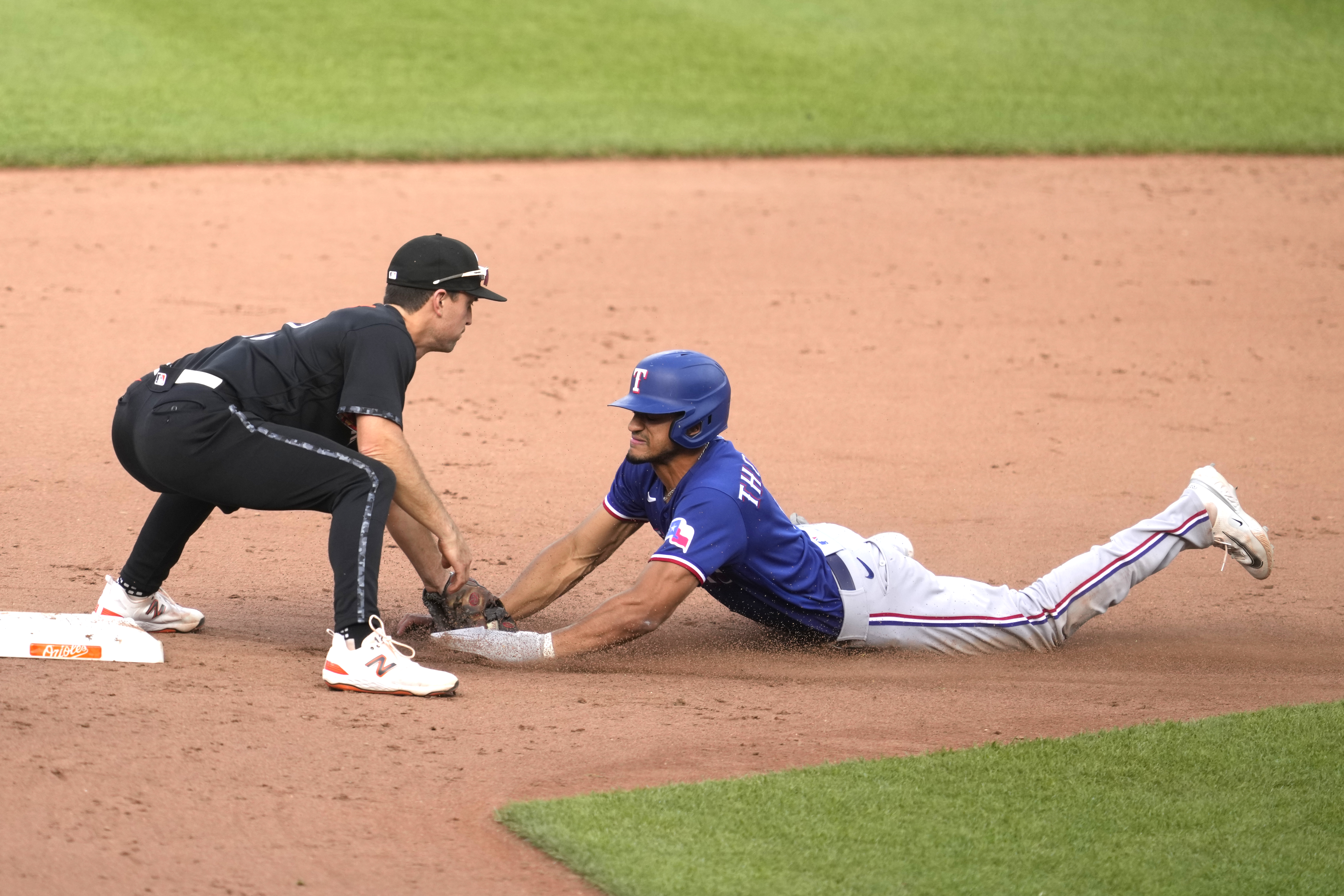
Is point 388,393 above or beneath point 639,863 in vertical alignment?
above

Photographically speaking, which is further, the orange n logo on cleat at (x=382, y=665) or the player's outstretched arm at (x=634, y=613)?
the player's outstretched arm at (x=634, y=613)

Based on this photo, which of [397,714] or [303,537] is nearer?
[397,714]

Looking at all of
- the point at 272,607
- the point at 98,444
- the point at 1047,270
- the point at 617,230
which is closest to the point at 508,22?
the point at 617,230

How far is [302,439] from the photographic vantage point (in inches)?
182

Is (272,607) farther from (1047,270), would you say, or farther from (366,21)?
(366,21)

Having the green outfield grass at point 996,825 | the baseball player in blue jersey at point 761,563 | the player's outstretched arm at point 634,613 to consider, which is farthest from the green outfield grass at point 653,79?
the green outfield grass at point 996,825

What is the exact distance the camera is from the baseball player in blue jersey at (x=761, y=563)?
4.88 metres

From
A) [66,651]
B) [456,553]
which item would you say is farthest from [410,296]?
[66,651]

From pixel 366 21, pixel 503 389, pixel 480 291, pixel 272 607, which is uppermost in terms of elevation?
pixel 366 21

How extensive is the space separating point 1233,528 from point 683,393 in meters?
2.07

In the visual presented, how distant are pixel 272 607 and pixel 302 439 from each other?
1.27 metres

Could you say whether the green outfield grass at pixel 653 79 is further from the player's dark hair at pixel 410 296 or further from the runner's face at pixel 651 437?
the runner's face at pixel 651 437

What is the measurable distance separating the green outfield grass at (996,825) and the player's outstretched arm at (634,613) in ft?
2.74

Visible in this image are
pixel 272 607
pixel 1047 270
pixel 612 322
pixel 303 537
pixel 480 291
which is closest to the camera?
pixel 480 291
